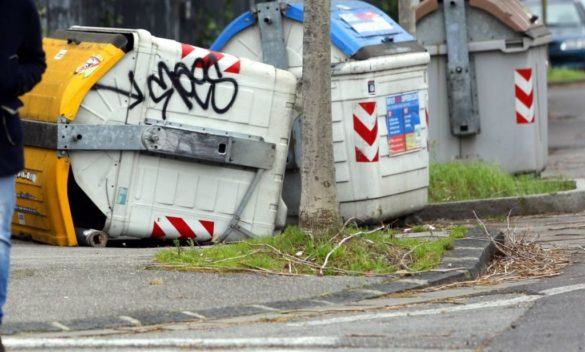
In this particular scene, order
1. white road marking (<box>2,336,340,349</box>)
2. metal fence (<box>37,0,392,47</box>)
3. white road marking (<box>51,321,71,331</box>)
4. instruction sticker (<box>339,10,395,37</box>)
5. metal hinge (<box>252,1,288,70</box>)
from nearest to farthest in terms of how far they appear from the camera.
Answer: white road marking (<box>2,336,340,349</box>) → white road marking (<box>51,321,71,331</box>) → metal hinge (<box>252,1,288,70</box>) → instruction sticker (<box>339,10,395,37</box>) → metal fence (<box>37,0,392,47</box>)

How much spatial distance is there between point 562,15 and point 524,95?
1703 centimetres

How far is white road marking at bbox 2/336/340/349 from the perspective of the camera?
5734mm

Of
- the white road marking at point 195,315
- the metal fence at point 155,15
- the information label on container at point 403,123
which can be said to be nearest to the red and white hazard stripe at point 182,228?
the information label on container at point 403,123

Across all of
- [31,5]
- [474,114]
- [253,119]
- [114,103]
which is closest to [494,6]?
[474,114]

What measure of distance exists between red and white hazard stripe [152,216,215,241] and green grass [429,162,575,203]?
2741 mm

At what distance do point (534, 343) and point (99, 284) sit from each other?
2484 millimetres

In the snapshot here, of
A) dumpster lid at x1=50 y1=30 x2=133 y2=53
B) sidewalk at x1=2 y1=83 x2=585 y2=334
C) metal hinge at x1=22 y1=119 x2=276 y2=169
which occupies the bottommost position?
sidewalk at x1=2 y1=83 x2=585 y2=334

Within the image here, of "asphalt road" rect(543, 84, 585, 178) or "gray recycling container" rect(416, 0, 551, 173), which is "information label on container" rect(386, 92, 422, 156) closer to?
"gray recycling container" rect(416, 0, 551, 173)

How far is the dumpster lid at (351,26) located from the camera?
9734 mm

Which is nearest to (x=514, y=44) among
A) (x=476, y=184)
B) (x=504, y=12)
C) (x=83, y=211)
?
(x=504, y=12)

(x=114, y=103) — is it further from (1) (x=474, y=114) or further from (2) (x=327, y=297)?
(1) (x=474, y=114)

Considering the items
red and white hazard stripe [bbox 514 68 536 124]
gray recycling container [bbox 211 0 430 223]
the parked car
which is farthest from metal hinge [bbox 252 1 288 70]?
the parked car

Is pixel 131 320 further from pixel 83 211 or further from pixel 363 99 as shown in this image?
pixel 363 99

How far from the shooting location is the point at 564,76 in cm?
2689
